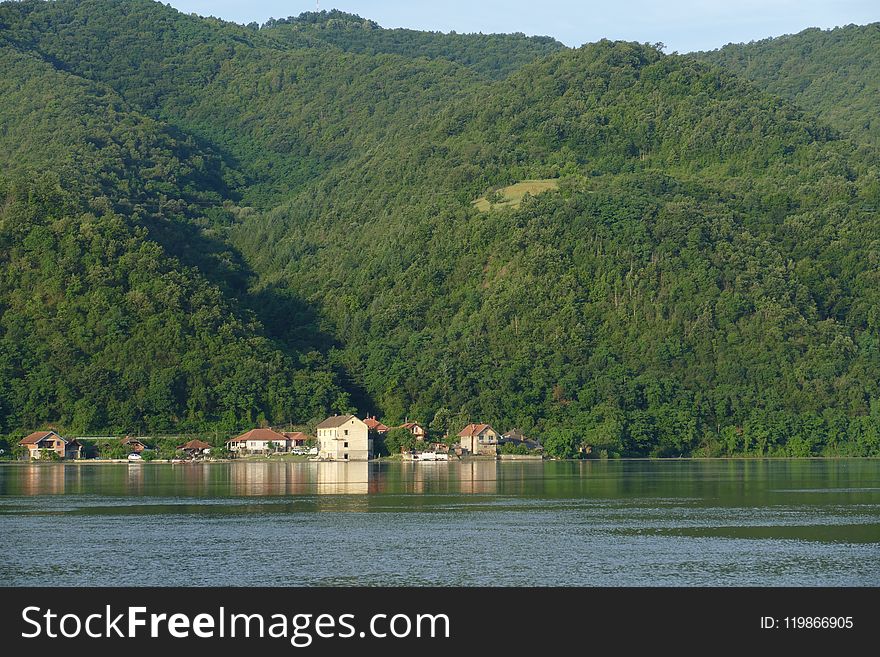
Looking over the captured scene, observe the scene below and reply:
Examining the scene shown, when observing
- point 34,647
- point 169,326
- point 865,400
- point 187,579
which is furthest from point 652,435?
point 34,647

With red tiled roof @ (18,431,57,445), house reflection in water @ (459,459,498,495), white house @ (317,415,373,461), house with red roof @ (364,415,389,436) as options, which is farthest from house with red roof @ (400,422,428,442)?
red tiled roof @ (18,431,57,445)

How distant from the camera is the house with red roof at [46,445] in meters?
129

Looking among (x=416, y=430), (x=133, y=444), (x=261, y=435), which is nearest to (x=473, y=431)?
(x=416, y=430)

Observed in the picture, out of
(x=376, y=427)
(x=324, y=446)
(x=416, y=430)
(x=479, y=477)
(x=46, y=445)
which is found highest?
(x=376, y=427)

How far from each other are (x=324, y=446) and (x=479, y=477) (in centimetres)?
3962

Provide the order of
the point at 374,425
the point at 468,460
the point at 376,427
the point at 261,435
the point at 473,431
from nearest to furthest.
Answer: the point at 468,460
the point at 261,435
the point at 473,431
the point at 376,427
the point at 374,425

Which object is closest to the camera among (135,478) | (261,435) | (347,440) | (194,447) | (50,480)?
(50,480)

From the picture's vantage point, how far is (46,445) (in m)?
130

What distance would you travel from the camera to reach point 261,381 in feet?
489

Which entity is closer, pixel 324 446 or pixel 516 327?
pixel 324 446

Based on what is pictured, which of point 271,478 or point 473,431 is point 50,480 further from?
point 473,431

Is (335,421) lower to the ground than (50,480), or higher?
higher

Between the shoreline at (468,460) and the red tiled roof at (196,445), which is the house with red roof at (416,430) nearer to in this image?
the shoreline at (468,460)

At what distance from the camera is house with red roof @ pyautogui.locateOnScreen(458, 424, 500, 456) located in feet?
463
